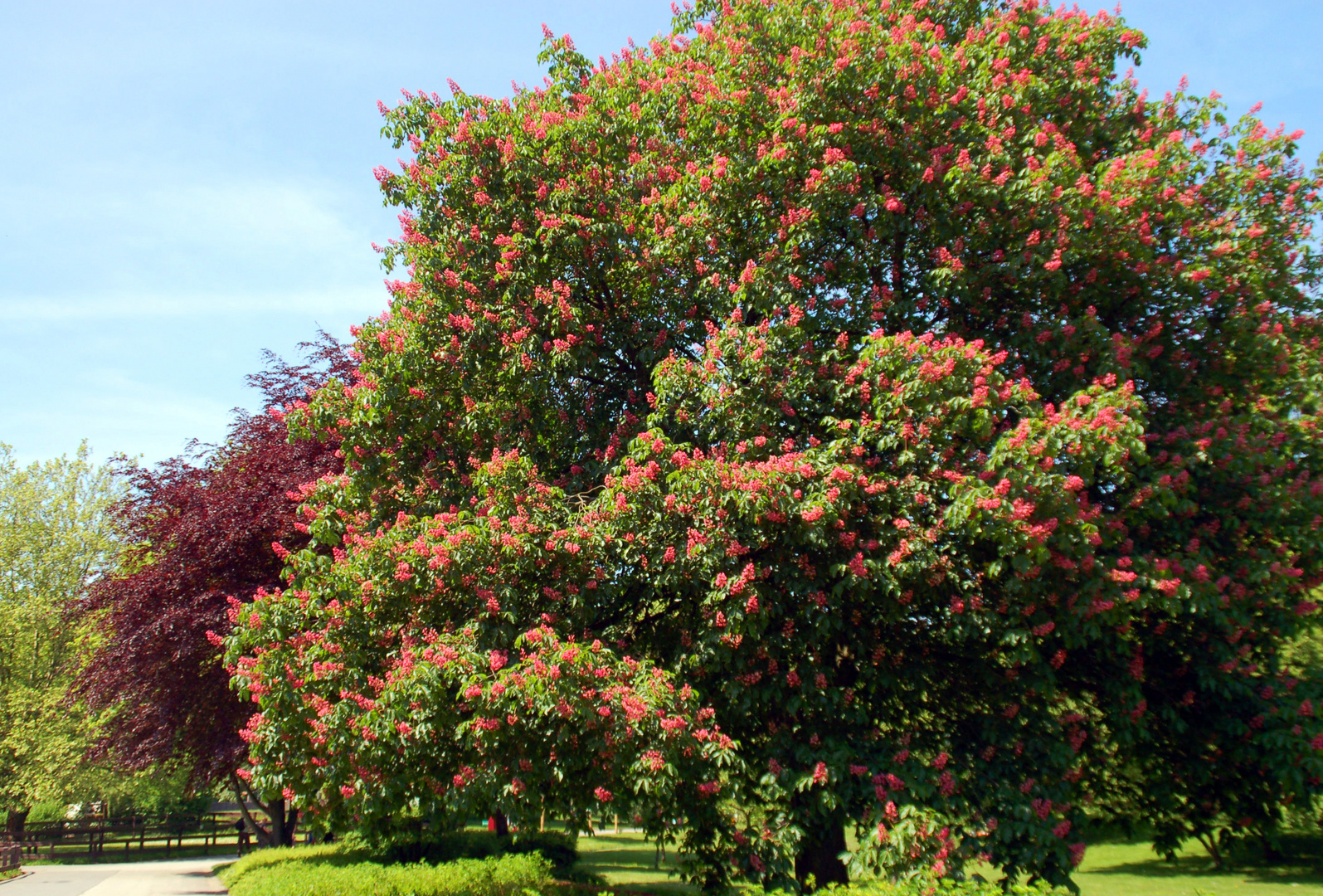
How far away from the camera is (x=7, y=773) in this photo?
112ft

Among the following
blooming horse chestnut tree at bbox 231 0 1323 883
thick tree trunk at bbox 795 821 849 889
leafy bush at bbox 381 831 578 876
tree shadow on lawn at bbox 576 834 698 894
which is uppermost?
blooming horse chestnut tree at bbox 231 0 1323 883

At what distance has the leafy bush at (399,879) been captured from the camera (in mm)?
12875

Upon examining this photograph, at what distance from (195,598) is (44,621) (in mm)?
25343

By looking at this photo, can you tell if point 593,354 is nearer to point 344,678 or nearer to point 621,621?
point 621,621

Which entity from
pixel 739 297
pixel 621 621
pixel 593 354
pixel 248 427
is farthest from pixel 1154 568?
pixel 248 427

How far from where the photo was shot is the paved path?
21.6 meters

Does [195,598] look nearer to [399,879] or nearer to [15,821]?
[399,879]

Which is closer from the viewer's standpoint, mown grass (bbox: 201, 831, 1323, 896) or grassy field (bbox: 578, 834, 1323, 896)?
mown grass (bbox: 201, 831, 1323, 896)

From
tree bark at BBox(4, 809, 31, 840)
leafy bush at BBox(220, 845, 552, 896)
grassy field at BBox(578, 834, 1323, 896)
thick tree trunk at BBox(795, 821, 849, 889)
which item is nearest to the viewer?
thick tree trunk at BBox(795, 821, 849, 889)

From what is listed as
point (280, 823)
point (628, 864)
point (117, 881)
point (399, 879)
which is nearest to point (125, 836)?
point (117, 881)

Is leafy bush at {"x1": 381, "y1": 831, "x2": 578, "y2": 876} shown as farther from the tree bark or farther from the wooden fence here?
the tree bark

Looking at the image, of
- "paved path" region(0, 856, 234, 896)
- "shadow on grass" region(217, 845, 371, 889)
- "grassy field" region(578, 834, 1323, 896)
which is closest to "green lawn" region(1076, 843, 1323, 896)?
"grassy field" region(578, 834, 1323, 896)

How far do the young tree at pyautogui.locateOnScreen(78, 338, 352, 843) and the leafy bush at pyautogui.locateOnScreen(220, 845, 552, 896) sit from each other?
11.7ft

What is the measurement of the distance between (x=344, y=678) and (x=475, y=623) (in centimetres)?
192
